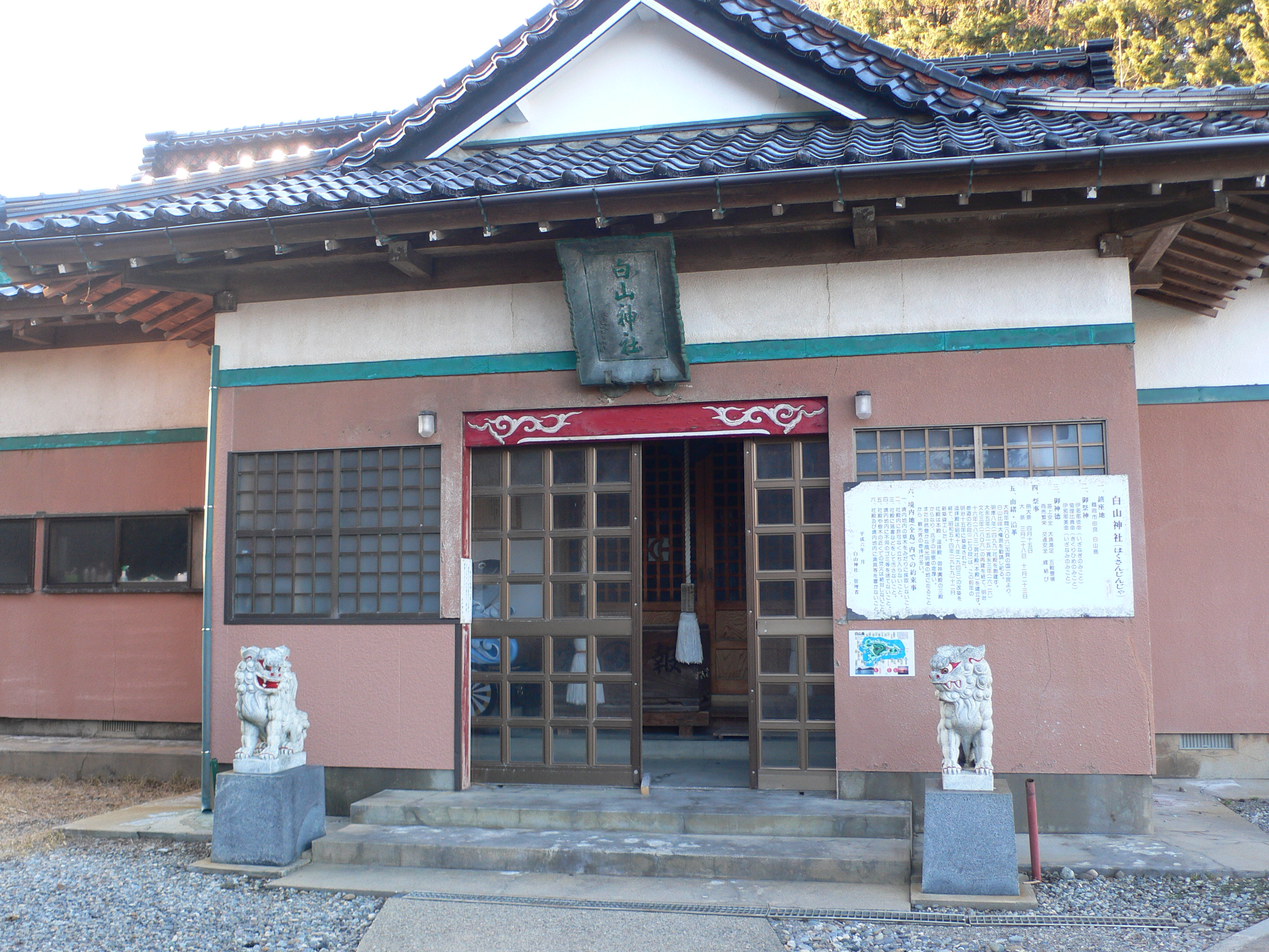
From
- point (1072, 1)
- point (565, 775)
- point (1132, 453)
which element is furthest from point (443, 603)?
point (1072, 1)

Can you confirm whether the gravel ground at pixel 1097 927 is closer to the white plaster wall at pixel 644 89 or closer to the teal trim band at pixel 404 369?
the teal trim band at pixel 404 369

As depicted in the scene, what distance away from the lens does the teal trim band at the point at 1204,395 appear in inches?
351

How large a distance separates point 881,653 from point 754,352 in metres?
2.33

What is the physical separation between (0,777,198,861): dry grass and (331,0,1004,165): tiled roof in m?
5.68

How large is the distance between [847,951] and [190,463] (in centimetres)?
765

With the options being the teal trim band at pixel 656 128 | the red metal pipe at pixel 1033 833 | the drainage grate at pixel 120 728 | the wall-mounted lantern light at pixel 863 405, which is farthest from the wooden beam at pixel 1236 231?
the drainage grate at pixel 120 728

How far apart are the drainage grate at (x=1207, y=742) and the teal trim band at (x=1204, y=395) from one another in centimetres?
289

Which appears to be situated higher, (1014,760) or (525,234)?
(525,234)

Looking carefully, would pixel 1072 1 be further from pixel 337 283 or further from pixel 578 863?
pixel 578 863

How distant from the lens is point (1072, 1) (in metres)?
19.3

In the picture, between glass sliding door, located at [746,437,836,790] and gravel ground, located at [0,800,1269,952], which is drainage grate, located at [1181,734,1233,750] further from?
glass sliding door, located at [746,437,836,790]

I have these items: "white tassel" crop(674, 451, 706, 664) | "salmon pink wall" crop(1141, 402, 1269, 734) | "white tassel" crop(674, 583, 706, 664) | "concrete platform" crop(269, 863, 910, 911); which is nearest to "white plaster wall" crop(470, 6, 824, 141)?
"white tassel" crop(674, 451, 706, 664)

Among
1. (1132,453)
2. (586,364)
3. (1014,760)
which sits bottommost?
(1014,760)

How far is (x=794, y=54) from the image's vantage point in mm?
7949
